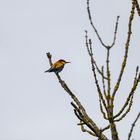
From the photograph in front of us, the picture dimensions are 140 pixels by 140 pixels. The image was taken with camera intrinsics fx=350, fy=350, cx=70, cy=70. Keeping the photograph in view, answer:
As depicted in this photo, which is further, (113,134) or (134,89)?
(134,89)

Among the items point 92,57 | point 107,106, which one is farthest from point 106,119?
point 92,57

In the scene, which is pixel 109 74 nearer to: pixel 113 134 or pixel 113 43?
pixel 113 43

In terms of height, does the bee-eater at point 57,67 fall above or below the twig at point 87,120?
above

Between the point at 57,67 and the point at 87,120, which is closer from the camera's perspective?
the point at 87,120

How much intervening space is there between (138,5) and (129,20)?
0.30m

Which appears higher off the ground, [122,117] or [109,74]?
[109,74]

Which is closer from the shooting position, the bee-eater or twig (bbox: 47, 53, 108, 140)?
twig (bbox: 47, 53, 108, 140)

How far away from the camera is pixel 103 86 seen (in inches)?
203

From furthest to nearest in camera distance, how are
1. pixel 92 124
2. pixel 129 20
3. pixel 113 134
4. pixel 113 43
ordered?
1. pixel 113 43
2. pixel 129 20
3. pixel 92 124
4. pixel 113 134

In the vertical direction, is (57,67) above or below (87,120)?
above

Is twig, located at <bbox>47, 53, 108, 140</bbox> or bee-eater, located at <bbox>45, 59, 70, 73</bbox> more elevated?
bee-eater, located at <bbox>45, 59, 70, 73</bbox>

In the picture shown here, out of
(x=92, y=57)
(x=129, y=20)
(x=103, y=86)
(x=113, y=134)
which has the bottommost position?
(x=113, y=134)

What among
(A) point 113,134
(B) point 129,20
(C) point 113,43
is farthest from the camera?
(C) point 113,43

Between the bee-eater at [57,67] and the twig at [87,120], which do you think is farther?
the bee-eater at [57,67]
